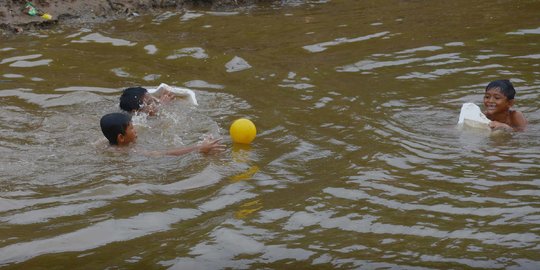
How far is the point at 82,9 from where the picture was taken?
1451cm

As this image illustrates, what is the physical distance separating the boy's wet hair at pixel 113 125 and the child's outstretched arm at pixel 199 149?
0.41 metres

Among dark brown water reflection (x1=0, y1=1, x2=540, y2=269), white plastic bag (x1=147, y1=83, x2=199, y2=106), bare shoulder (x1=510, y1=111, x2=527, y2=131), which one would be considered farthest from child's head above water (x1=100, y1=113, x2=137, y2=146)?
bare shoulder (x1=510, y1=111, x2=527, y2=131)

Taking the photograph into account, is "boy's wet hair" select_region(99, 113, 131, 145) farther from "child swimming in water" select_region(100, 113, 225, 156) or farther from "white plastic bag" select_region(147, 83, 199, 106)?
A: "white plastic bag" select_region(147, 83, 199, 106)

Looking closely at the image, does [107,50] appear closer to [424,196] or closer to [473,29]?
[473,29]

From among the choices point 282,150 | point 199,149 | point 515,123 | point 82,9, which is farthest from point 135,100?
point 82,9

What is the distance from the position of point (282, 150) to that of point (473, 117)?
2272mm

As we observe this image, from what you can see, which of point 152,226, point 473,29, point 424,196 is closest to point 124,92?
point 152,226

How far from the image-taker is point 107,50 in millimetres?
12297

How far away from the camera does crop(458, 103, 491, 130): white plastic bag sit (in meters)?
8.80

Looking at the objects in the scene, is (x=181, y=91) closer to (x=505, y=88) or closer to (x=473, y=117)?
(x=473, y=117)

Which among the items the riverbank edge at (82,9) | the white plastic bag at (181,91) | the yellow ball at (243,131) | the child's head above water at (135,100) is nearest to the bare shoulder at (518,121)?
the yellow ball at (243,131)

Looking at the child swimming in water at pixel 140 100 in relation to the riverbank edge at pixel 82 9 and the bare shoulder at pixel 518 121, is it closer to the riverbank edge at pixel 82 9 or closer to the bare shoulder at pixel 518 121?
the bare shoulder at pixel 518 121

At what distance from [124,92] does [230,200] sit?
3.41 meters

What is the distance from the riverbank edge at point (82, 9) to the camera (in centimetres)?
1355
